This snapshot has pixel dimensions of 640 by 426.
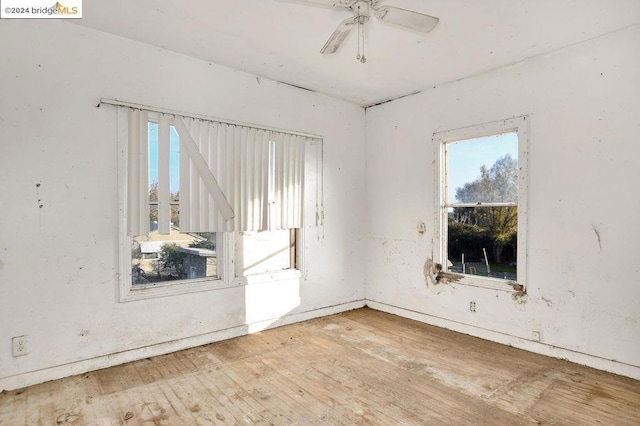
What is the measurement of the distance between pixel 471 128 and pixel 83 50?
371 cm

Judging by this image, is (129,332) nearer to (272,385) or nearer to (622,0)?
(272,385)

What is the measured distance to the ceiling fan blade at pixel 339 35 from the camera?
94.0 inches

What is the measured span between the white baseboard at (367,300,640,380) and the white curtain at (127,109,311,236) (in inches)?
73.2

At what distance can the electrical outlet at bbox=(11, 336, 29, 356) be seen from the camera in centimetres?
262

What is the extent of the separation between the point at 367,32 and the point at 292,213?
2.04 metres

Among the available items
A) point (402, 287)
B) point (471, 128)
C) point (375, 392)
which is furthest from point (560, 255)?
point (375, 392)

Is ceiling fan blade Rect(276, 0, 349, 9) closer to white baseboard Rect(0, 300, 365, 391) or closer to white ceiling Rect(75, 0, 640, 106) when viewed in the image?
white ceiling Rect(75, 0, 640, 106)

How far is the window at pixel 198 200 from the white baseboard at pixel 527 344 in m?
1.85

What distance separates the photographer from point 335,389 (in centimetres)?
268

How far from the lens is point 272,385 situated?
8.96ft

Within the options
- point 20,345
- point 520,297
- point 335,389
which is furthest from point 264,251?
point 520,297

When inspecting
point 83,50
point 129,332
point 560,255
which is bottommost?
point 129,332

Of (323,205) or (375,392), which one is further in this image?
(323,205)

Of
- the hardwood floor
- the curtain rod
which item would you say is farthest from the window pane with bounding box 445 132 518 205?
the curtain rod
